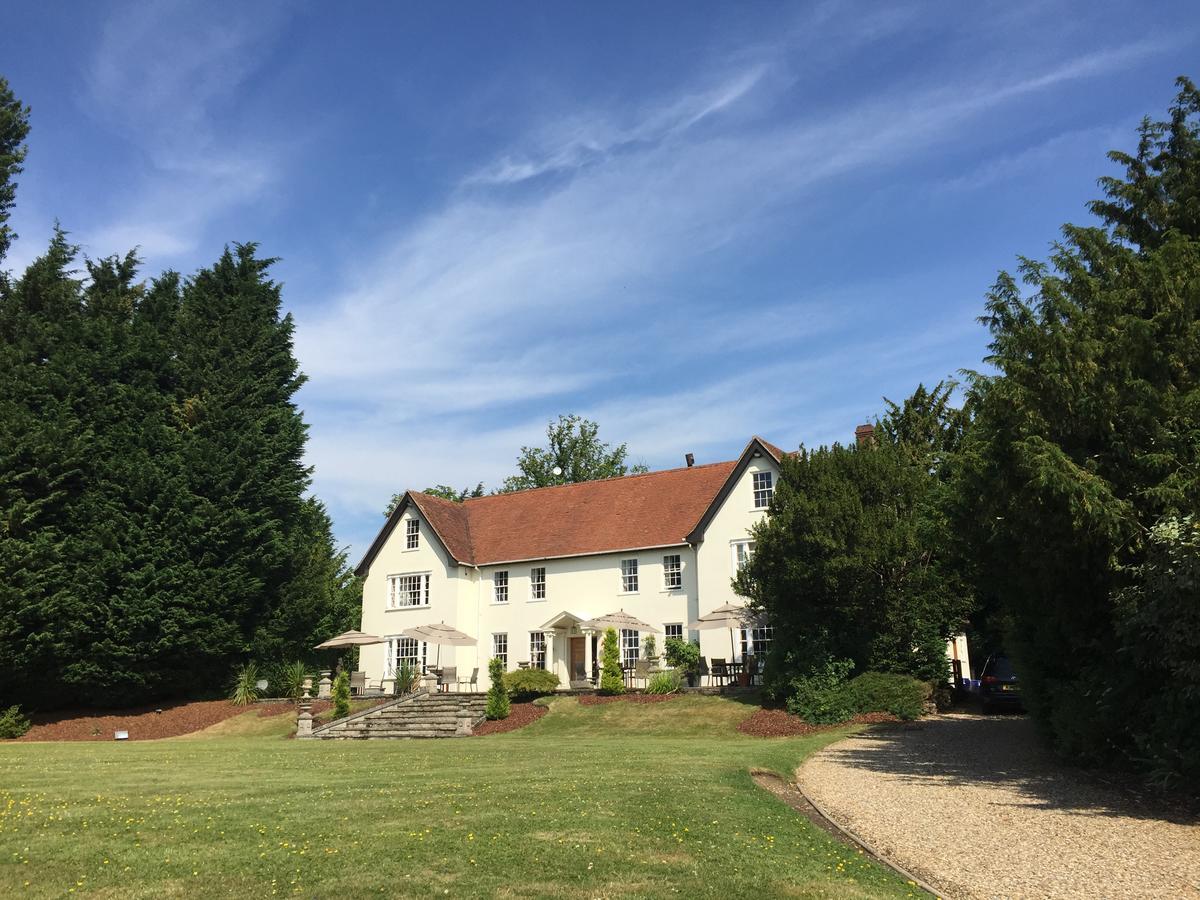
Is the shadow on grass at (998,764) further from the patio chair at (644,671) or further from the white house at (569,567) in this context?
the white house at (569,567)

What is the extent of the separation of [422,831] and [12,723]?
1105 inches

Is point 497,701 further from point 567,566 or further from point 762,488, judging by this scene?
point 762,488

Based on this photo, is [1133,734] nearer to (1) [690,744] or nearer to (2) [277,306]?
(1) [690,744]

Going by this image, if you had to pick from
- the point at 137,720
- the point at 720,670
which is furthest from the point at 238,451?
the point at 720,670

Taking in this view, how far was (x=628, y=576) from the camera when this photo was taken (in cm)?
3481

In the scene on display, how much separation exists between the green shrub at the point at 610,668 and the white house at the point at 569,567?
11.3 ft

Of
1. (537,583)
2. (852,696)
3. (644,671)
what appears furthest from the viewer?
(537,583)

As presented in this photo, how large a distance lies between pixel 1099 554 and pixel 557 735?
16.0 meters

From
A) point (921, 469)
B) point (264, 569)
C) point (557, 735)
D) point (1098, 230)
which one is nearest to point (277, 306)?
point (264, 569)

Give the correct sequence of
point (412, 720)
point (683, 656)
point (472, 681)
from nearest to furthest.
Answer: point (412, 720) < point (683, 656) < point (472, 681)

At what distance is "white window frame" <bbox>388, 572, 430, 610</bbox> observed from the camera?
3747 centimetres

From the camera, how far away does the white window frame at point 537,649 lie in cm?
3569

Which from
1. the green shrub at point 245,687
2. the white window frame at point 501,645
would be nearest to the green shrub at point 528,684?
the white window frame at point 501,645

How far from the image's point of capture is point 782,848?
29.7 feet
